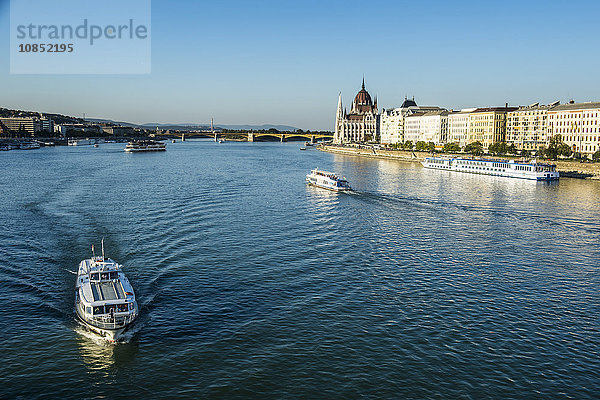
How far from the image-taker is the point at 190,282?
1895 cm

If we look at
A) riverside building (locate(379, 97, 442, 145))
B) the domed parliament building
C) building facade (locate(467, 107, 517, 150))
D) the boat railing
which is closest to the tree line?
building facade (locate(467, 107, 517, 150))

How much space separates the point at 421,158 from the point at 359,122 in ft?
331

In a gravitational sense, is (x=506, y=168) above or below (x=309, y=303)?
above

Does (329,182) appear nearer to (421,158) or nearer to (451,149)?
(421,158)

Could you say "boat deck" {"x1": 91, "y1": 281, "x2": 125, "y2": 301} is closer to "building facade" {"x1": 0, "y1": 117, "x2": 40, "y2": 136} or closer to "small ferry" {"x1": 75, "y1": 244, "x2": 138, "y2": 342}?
"small ferry" {"x1": 75, "y1": 244, "x2": 138, "y2": 342}

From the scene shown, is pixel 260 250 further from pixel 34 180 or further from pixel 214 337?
pixel 34 180

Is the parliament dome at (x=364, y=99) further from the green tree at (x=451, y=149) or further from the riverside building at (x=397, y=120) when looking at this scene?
the green tree at (x=451, y=149)

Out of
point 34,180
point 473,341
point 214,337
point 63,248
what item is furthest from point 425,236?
point 34,180

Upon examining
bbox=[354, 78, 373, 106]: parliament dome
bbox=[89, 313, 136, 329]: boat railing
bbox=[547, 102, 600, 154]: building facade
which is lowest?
bbox=[89, 313, 136, 329]: boat railing

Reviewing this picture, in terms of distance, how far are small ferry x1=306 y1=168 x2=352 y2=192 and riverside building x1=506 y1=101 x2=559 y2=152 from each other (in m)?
49.2

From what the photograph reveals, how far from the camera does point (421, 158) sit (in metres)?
92.6

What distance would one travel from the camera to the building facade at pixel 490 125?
96.9 meters

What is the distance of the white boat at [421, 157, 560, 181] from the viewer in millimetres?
56000

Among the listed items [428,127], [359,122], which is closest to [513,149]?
[428,127]
